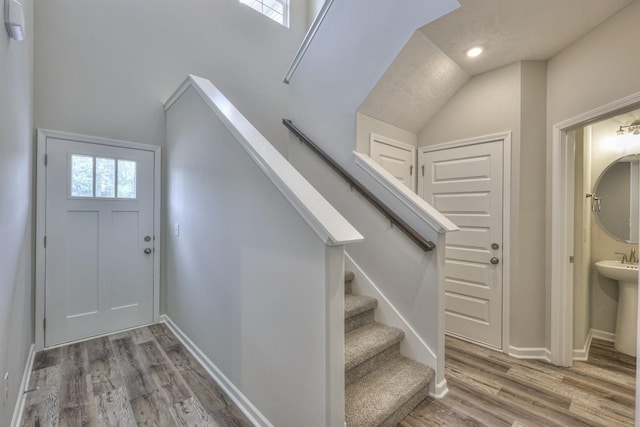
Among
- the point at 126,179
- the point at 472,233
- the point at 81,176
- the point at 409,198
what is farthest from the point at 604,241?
the point at 81,176

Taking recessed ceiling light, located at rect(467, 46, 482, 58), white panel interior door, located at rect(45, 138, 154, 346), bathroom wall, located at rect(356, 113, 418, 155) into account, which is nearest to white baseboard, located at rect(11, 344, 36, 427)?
white panel interior door, located at rect(45, 138, 154, 346)

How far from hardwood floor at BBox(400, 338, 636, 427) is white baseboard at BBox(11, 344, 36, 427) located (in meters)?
2.24

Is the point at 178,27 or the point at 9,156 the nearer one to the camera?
the point at 9,156

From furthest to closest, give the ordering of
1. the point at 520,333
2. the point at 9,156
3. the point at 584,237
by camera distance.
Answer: the point at 584,237 < the point at 520,333 < the point at 9,156

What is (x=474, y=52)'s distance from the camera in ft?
7.80

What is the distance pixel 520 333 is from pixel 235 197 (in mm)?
2676

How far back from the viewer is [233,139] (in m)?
1.87

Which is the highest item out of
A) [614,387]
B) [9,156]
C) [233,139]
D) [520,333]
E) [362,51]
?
[362,51]

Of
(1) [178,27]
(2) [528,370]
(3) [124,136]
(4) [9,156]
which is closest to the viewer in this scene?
(4) [9,156]

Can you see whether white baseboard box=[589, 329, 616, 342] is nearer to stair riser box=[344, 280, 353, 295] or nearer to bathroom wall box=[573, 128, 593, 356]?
bathroom wall box=[573, 128, 593, 356]

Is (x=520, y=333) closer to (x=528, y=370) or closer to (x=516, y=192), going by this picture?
(x=528, y=370)

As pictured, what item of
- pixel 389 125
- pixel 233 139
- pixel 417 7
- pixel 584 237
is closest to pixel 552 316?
pixel 584 237

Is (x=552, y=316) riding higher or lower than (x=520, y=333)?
higher

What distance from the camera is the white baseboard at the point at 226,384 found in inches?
64.4
